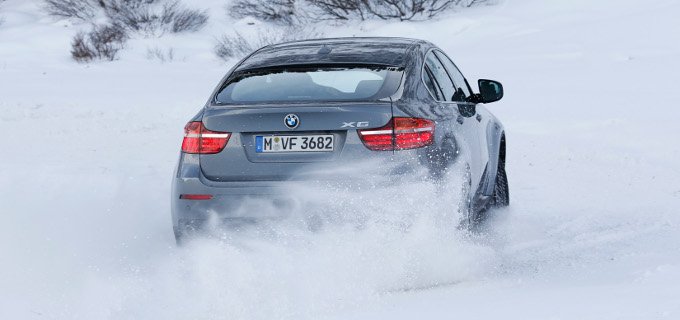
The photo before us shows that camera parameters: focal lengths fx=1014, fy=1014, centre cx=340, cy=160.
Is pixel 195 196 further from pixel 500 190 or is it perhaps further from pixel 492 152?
pixel 500 190

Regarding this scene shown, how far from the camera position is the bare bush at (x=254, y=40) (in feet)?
75.4

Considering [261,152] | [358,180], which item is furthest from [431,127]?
[261,152]

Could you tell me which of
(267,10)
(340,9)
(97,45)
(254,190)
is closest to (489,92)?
(254,190)

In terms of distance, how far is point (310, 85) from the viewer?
5355 millimetres

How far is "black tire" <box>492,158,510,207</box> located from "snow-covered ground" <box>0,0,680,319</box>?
136mm

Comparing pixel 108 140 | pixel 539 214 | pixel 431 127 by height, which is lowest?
pixel 108 140

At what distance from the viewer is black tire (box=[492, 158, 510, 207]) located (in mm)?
7366

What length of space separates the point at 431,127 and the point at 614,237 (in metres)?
2.02

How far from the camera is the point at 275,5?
89.6 feet

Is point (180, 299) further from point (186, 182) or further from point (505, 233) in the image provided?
point (505, 233)

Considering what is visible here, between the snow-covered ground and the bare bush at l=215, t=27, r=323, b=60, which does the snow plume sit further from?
the bare bush at l=215, t=27, r=323, b=60

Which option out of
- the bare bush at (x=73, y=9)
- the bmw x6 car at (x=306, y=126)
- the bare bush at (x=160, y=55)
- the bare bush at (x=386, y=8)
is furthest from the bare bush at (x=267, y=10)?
the bmw x6 car at (x=306, y=126)

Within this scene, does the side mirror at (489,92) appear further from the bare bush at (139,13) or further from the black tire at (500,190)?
the bare bush at (139,13)

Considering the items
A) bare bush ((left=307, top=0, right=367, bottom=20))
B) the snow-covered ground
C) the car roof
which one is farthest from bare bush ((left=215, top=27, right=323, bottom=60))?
the car roof
